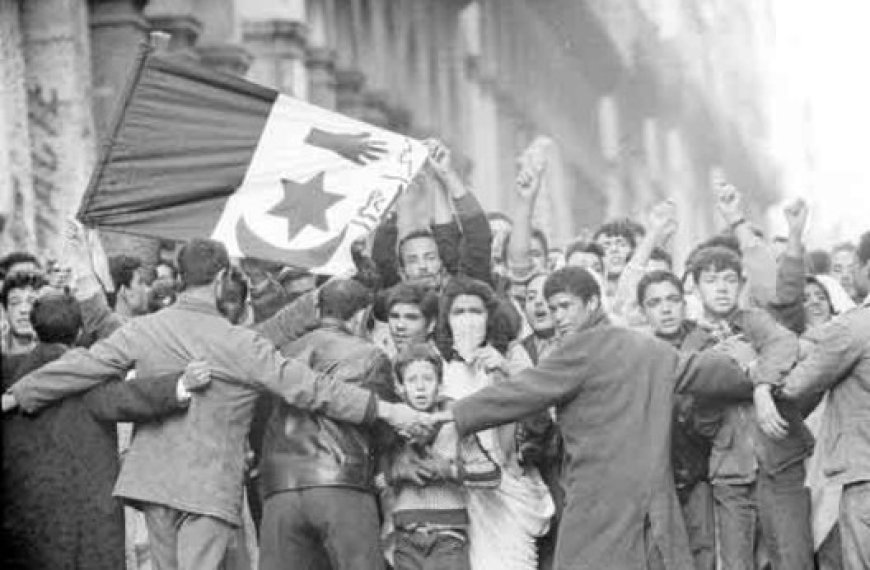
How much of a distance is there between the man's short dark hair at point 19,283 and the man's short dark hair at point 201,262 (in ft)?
3.93

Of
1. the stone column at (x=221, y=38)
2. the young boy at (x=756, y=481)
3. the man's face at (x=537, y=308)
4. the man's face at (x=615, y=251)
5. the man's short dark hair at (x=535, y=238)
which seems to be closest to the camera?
the young boy at (x=756, y=481)

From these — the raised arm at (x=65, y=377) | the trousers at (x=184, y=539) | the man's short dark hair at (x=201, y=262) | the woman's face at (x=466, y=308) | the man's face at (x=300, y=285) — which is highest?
the man's short dark hair at (x=201, y=262)

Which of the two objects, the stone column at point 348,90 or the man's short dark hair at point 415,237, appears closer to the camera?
the man's short dark hair at point 415,237

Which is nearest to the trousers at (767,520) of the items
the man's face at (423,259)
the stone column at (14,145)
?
the man's face at (423,259)

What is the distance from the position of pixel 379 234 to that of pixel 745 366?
95.6 inches

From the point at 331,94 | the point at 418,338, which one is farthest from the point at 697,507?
the point at 331,94

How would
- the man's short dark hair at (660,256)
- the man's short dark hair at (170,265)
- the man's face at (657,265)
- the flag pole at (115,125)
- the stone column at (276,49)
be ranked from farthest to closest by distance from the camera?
1. the stone column at (276,49)
2. the man's short dark hair at (170,265)
3. the man's short dark hair at (660,256)
4. the man's face at (657,265)
5. the flag pole at (115,125)

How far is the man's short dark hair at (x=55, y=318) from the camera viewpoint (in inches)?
438

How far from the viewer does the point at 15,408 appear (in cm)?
1093

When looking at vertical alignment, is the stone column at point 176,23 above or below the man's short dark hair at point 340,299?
above

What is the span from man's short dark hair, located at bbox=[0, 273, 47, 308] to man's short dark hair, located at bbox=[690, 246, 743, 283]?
288 centimetres

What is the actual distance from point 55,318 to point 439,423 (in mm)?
1617

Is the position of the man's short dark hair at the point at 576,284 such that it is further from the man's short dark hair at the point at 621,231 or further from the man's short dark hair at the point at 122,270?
the man's short dark hair at the point at 621,231

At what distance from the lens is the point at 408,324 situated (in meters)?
11.9
